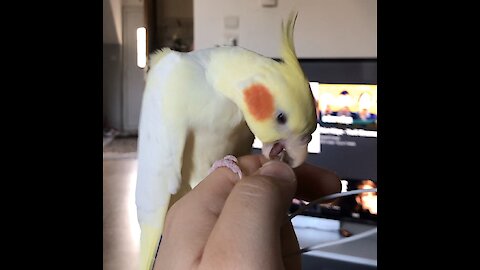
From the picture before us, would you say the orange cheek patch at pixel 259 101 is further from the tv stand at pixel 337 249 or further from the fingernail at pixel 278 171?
the tv stand at pixel 337 249

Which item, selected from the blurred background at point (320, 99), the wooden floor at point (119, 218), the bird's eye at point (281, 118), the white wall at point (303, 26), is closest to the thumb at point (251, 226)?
the bird's eye at point (281, 118)

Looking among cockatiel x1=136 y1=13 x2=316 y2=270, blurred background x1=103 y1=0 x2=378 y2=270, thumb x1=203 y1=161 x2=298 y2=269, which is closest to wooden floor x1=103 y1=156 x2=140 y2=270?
blurred background x1=103 y1=0 x2=378 y2=270

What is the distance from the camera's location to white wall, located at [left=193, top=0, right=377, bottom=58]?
42.8 inches

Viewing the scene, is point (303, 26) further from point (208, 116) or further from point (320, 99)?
point (208, 116)

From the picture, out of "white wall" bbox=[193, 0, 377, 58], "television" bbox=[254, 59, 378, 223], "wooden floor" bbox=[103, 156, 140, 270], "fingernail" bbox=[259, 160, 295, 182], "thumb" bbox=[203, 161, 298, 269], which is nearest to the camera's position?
"thumb" bbox=[203, 161, 298, 269]

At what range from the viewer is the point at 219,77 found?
661mm

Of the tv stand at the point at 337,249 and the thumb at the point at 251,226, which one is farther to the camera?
the tv stand at the point at 337,249

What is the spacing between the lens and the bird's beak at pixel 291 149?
607 mm

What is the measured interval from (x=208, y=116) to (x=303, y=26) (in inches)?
40.1

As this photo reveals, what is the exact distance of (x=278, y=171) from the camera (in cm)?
53

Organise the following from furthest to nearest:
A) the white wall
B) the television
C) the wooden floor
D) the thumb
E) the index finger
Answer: the television
the wooden floor
the white wall
the index finger
the thumb

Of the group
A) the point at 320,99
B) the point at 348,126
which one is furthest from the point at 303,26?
the point at 348,126

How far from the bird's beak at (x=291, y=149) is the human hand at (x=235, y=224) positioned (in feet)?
0.12

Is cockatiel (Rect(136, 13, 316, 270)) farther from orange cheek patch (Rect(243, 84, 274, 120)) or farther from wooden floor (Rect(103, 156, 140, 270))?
wooden floor (Rect(103, 156, 140, 270))
